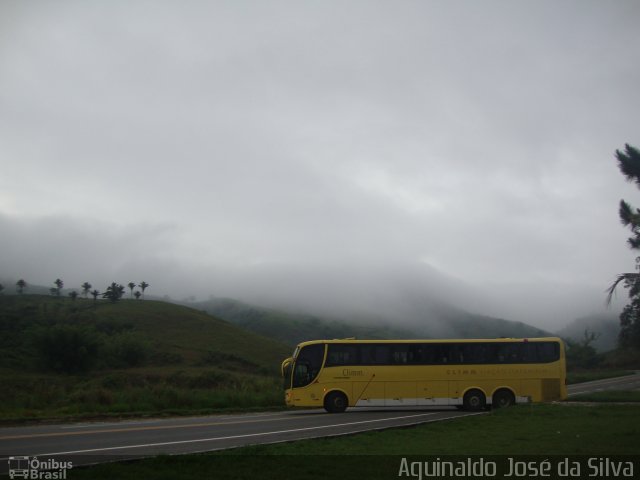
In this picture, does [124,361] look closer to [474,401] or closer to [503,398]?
[474,401]

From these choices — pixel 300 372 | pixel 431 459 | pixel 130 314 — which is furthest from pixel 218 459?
pixel 130 314

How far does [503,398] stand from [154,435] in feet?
55.5

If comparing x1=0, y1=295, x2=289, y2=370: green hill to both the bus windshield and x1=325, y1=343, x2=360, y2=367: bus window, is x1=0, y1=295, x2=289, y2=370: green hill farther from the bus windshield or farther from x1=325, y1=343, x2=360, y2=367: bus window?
x1=325, y1=343, x2=360, y2=367: bus window

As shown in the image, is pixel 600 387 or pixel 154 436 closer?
pixel 154 436

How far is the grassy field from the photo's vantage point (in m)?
9.91

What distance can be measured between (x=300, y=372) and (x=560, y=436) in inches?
577

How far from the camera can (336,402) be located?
87.5 feet

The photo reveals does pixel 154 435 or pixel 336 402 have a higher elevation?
pixel 154 435

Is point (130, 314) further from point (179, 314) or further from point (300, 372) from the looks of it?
point (300, 372)

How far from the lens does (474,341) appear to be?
27734 millimetres

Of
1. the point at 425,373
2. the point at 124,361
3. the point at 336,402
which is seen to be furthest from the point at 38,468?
the point at 124,361

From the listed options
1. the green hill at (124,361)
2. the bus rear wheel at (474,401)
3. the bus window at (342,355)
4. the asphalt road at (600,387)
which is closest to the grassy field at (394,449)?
the bus rear wheel at (474,401)

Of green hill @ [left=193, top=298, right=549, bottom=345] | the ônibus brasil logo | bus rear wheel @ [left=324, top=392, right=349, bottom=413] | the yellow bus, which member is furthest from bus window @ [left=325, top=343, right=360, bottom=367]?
green hill @ [left=193, top=298, right=549, bottom=345]

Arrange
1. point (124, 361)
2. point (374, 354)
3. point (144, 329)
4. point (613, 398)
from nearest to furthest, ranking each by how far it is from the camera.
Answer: point (374, 354), point (613, 398), point (124, 361), point (144, 329)
